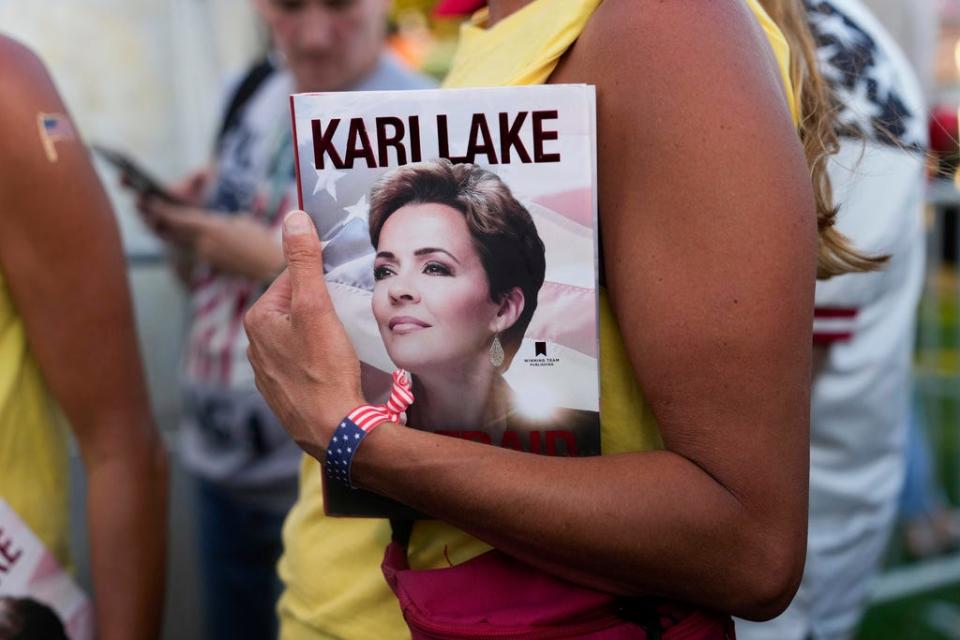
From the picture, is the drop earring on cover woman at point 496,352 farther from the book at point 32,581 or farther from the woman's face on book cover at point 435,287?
the book at point 32,581


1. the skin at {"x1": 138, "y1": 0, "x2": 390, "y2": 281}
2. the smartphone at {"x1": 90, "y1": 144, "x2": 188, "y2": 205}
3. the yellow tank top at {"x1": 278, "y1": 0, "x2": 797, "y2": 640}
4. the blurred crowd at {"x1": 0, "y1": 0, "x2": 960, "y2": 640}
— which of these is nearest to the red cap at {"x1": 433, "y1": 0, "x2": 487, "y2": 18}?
the blurred crowd at {"x1": 0, "y1": 0, "x2": 960, "y2": 640}

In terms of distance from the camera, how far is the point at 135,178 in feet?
8.36

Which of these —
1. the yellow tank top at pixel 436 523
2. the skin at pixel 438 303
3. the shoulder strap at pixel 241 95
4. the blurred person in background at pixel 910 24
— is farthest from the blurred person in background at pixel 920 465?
the skin at pixel 438 303

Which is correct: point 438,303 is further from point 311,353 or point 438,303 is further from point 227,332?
point 227,332

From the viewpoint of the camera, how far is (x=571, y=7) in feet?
3.17

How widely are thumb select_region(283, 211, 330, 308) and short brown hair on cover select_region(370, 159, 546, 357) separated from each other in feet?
0.27

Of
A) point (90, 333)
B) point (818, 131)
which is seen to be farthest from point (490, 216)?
point (90, 333)

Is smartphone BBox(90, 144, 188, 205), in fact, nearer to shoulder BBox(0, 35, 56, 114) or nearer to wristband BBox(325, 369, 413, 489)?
shoulder BBox(0, 35, 56, 114)

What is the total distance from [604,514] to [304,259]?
13.5 inches

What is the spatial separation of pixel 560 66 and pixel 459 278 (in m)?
0.22

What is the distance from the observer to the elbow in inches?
35.9

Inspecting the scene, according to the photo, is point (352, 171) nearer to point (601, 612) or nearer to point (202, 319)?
point (601, 612)

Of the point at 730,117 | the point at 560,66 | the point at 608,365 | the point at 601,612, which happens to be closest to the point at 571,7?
the point at 560,66

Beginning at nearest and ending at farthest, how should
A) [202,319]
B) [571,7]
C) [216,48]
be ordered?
[571,7]
[202,319]
[216,48]
